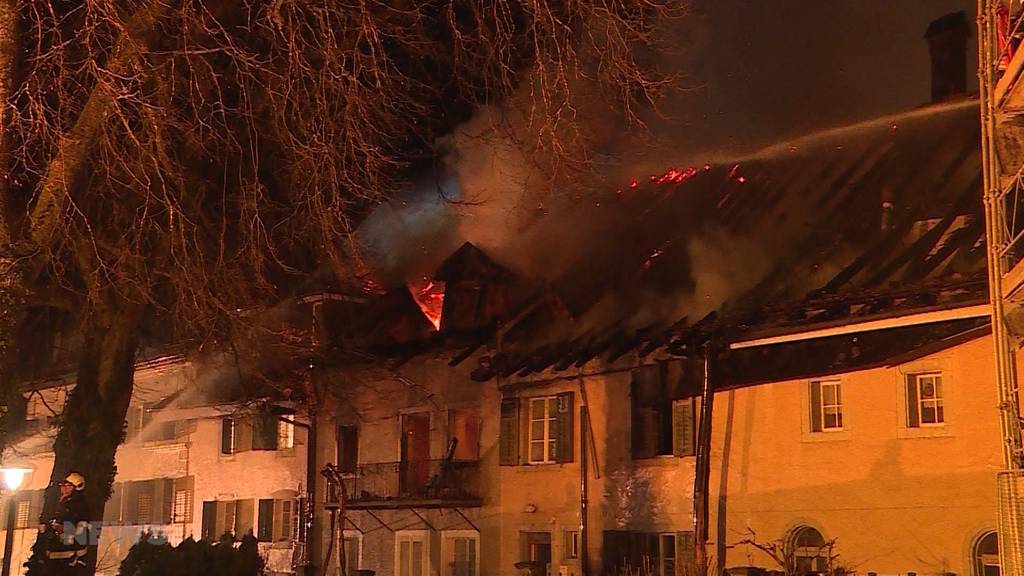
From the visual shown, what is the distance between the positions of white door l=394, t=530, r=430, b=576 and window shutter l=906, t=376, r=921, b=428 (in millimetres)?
11128

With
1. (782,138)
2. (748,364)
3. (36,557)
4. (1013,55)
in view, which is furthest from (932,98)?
(36,557)

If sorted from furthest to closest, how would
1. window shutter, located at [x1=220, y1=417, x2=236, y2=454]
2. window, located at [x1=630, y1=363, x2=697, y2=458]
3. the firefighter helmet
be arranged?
window shutter, located at [x1=220, y1=417, x2=236, y2=454] → window, located at [x1=630, y1=363, x2=697, y2=458] → the firefighter helmet

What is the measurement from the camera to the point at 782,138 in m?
23.7

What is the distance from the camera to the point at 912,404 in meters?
17.0

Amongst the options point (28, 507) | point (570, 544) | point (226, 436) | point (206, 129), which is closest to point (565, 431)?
point (570, 544)

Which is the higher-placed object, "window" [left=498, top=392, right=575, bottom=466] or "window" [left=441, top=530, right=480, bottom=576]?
"window" [left=498, top=392, right=575, bottom=466]

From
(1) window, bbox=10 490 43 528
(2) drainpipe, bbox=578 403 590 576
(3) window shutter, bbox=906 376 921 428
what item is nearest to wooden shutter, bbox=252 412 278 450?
(2) drainpipe, bbox=578 403 590 576

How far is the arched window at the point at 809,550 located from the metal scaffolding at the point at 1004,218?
7.81 metres

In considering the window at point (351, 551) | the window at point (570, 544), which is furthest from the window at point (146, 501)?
the window at point (570, 544)

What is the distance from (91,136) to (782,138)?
1520 cm

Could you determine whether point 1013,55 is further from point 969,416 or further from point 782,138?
point 782,138

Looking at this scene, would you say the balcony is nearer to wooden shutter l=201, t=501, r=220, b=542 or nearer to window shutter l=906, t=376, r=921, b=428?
wooden shutter l=201, t=501, r=220, b=542

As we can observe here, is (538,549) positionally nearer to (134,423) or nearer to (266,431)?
(266,431)

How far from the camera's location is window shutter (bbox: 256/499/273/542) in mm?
28422
